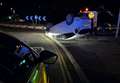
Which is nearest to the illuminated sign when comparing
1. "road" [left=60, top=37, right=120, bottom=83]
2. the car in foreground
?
"road" [left=60, top=37, right=120, bottom=83]

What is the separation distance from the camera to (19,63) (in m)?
4.26

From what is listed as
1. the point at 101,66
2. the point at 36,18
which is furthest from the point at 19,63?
the point at 36,18

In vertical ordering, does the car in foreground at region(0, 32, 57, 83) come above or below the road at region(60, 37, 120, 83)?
above

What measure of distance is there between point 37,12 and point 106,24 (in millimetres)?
19514

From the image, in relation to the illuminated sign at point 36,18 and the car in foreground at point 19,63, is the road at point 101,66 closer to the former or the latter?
the car in foreground at point 19,63

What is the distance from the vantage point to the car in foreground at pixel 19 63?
360 centimetres

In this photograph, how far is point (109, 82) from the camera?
32.3ft

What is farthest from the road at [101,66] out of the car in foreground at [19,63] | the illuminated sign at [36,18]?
the illuminated sign at [36,18]

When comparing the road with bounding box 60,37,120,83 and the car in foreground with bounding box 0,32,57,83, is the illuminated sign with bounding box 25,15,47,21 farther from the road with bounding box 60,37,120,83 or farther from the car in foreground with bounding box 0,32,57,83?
the car in foreground with bounding box 0,32,57,83

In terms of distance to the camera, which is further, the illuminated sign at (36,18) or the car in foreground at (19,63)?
the illuminated sign at (36,18)

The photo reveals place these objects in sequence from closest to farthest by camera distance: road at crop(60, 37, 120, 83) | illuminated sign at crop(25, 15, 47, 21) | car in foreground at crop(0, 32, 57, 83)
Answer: car in foreground at crop(0, 32, 57, 83), road at crop(60, 37, 120, 83), illuminated sign at crop(25, 15, 47, 21)

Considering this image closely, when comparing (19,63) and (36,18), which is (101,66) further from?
(36,18)

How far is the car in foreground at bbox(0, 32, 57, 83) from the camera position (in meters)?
3.60

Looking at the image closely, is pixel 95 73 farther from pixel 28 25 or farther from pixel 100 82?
pixel 28 25
